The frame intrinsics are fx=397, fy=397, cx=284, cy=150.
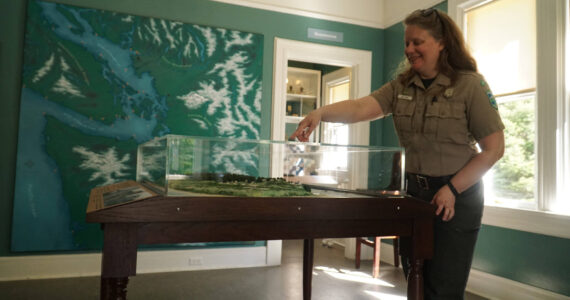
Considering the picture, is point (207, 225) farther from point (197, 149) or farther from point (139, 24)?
point (139, 24)

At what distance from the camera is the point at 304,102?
6574 mm

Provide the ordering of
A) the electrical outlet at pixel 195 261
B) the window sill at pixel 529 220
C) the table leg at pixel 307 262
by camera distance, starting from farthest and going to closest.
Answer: the electrical outlet at pixel 195 261 < the window sill at pixel 529 220 < the table leg at pixel 307 262

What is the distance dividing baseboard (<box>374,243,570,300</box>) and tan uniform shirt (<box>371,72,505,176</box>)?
1878mm

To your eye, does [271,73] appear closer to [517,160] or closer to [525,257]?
[517,160]

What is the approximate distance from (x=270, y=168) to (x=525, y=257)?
2.39 m

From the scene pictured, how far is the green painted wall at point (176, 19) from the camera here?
327cm

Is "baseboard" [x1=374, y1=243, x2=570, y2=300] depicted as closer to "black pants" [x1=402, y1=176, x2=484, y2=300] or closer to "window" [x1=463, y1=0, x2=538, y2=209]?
"window" [x1=463, y1=0, x2=538, y2=209]

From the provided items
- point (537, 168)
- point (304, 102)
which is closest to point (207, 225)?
point (537, 168)

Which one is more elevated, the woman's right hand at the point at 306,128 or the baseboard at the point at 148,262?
the woman's right hand at the point at 306,128

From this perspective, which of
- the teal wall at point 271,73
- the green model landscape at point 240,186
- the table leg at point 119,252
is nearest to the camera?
the table leg at point 119,252

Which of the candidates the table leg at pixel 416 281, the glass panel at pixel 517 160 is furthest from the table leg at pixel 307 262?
the glass panel at pixel 517 160

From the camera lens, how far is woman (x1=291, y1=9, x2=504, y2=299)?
4.59 ft

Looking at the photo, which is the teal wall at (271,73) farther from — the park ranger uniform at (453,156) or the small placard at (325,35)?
the park ranger uniform at (453,156)

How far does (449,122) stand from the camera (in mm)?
1445
